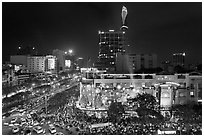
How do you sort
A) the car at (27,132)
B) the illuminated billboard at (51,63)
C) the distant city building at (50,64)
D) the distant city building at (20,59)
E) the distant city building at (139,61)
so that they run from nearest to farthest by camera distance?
the car at (27,132), the distant city building at (139,61), the distant city building at (20,59), the distant city building at (50,64), the illuminated billboard at (51,63)

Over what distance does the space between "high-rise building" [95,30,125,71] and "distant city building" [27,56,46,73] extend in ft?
10.7

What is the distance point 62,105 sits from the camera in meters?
4.82

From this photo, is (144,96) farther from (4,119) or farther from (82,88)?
(4,119)

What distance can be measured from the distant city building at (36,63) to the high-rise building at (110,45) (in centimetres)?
327

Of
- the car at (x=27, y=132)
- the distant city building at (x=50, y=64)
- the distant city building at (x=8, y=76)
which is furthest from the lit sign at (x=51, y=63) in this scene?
the car at (x=27, y=132)

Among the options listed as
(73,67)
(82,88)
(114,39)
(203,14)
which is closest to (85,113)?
(82,88)

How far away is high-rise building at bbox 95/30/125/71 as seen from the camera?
42.9ft

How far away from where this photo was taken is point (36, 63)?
11453 mm

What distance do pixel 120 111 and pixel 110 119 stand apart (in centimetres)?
22

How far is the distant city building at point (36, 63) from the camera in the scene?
424 inches

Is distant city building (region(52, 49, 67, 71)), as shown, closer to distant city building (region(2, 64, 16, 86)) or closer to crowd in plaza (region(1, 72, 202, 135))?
distant city building (region(2, 64, 16, 86))

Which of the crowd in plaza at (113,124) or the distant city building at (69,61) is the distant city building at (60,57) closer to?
the distant city building at (69,61)

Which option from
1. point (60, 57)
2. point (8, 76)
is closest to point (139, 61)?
point (8, 76)

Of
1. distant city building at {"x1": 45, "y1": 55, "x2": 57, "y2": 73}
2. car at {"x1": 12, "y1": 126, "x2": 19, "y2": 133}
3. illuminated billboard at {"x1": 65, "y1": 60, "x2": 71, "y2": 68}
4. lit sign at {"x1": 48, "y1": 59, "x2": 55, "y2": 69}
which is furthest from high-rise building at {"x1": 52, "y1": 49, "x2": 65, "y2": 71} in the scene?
car at {"x1": 12, "y1": 126, "x2": 19, "y2": 133}
